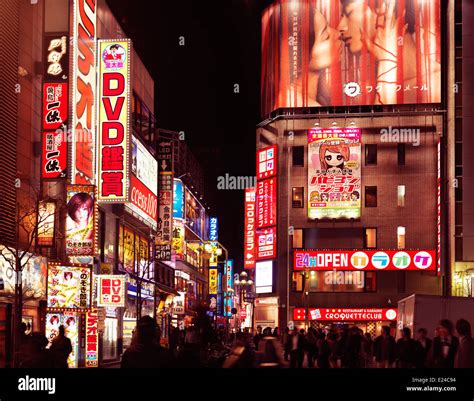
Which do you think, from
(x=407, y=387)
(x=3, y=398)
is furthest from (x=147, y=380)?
(x=407, y=387)

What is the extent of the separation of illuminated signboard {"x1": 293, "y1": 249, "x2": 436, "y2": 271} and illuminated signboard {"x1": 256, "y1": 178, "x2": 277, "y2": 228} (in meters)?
3.91

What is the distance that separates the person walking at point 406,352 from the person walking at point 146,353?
1061 cm

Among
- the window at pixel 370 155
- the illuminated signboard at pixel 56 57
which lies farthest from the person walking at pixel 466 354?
the window at pixel 370 155

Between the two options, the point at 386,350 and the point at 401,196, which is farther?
the point at 401,196

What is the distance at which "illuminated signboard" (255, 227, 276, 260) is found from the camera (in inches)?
2544

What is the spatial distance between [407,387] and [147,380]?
2410mm

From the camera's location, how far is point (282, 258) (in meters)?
64.4

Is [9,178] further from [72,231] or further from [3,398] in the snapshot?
[3,398]

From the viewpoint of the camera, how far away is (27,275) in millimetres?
29078

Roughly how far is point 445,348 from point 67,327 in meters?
20.9

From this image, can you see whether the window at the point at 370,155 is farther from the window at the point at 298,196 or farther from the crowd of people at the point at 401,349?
the crowd of people at the point at 401,349

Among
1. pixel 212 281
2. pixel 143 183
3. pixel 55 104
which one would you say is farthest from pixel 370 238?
pixel 212 281

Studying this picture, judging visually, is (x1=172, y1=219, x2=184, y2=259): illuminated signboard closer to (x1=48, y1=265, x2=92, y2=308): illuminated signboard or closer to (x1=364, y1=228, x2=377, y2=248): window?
(x1=364, y1=228, x2=377, y2=248): window

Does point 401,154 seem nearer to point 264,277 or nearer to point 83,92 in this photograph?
point 264,277
